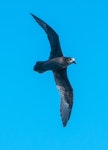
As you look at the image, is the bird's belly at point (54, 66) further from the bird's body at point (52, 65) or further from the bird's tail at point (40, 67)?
the bird's tail at point (40, 67)

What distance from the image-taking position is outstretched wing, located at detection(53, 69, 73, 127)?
78.6 feet

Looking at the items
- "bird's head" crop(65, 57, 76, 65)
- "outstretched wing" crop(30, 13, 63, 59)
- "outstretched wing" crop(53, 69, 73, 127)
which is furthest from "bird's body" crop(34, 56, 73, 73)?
"outstretched wing" crop(53, 69, 73, 127)

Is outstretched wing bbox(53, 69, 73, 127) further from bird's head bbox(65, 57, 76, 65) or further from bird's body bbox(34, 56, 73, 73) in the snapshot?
bird's head bbox(65, 57, 76, 65)

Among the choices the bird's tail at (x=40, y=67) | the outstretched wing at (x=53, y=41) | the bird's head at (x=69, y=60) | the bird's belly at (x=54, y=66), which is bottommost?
the bird's tail at (x=40, y=67)

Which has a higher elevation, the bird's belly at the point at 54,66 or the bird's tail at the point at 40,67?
the bird's belly at the point at 54,66

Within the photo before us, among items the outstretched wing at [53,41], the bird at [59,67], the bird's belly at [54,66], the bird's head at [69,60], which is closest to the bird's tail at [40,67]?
the bird at [59,67]

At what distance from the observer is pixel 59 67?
23047 mm

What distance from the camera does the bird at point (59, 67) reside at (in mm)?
22625

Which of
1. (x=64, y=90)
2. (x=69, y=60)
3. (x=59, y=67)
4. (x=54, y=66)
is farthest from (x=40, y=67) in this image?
(x=64, y=90)

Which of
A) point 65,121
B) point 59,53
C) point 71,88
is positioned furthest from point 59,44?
point 65,121

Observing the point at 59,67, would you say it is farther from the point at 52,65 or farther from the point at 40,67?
the point at 40,67

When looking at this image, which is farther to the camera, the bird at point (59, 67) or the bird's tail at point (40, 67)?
the bird at point (59, 67)

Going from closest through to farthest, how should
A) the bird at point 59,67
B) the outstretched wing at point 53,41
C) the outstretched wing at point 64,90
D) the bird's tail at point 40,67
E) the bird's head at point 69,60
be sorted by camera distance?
1. the bird's tail at point 40,67
2. the bird at point 59,67
3. the bird's head at point 69,60
4. the outstretched wing at point 53,41
5. the outstretched wing at point 64,90

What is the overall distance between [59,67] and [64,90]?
1922 mm
